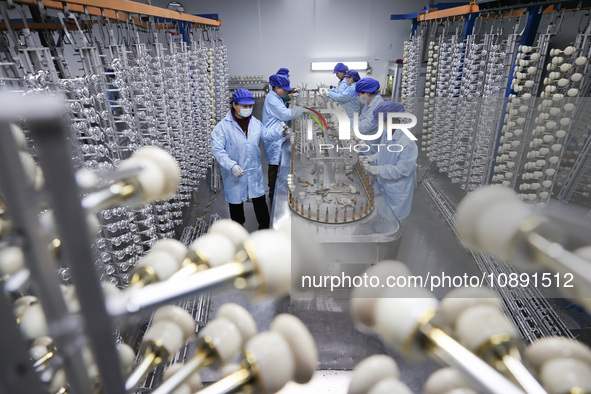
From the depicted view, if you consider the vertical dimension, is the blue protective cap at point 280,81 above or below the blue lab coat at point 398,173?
above

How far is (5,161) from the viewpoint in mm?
414

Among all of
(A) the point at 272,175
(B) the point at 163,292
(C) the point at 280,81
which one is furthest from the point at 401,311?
(C) the point at 280,81

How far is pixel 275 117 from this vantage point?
5613 millimetres

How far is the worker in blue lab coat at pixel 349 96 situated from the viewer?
23.1 ft

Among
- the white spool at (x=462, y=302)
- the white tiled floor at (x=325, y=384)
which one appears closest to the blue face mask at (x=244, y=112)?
the white tiled floor at (x=325, y=384)

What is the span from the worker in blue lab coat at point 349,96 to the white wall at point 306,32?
3490 mm

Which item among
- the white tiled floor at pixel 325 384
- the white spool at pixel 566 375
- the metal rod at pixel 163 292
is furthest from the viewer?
the white tiled floor at pixel 325 384

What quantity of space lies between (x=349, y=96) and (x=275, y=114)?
227 centimetres

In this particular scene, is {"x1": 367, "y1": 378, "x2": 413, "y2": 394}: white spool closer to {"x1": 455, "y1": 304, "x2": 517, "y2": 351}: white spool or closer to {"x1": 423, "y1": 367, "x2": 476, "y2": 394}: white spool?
{"x1": 423, "y1": 367, "x2": 476, "y2": 394}: white spool

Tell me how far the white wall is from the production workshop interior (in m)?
2.47

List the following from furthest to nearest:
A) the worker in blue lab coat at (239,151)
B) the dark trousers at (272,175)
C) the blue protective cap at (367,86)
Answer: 1. the dark trousers at (272,175)
2. the blue protective cap at (367,86)
3. the worker in blue lab coat at (239,151)

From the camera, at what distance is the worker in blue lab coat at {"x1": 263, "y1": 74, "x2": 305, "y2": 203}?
17.3 feet

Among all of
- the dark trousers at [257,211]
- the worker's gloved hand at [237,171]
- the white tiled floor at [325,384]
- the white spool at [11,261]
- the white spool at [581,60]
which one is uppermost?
the white spool at [581,60]

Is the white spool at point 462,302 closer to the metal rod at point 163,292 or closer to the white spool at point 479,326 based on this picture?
the white spool at point 479,326
